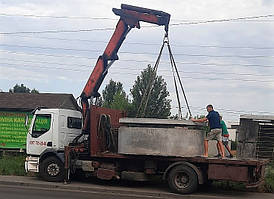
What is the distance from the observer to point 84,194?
1248 cm

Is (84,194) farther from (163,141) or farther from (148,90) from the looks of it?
(148,90)

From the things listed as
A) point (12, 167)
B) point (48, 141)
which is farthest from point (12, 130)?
point (48, 141)

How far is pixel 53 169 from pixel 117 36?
223 inches

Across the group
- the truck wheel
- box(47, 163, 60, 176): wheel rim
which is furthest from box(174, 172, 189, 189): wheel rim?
box(47, 163, 60, 176): wheel rim

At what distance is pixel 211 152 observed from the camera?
48.4 feet

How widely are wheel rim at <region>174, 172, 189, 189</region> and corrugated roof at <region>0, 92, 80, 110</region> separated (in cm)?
1467

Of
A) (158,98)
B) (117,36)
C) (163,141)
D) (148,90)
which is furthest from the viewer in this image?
(158,98)

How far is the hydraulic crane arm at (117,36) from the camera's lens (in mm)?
16359

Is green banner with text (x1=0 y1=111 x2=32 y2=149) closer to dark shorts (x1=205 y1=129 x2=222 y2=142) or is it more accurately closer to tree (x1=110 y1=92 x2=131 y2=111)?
dark shorts (x1=205 y1=129 x2=222 y2=142)

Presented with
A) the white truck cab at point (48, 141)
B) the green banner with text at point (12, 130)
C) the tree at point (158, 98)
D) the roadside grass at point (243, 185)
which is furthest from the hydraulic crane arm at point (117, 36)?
the tree at point (158, 98)

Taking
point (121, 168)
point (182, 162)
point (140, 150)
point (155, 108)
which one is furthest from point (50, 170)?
point (155, 108)

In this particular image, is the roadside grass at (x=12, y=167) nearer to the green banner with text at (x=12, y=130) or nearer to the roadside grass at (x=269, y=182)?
the green banner with text at (x=12, y=130)

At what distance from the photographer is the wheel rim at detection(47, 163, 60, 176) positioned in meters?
14.5

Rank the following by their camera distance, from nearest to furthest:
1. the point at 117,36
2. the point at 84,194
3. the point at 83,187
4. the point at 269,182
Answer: the point at 84,194
the point at 83,187
the point at 269,182
the point at 117,36
